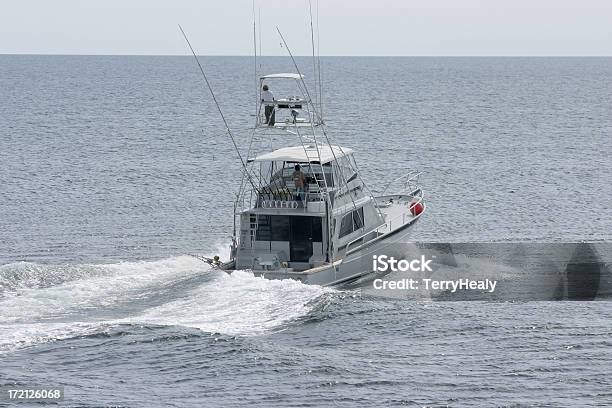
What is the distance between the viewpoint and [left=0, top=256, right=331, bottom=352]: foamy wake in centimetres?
3256

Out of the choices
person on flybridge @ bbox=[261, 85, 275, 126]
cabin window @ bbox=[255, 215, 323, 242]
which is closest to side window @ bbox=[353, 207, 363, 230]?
cabin window @ bbox=[255, 215, 323, 242]

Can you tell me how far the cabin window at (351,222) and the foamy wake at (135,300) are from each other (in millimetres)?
3816

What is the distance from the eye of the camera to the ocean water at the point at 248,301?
1145 inches

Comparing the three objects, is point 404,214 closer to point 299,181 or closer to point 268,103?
point 299,181

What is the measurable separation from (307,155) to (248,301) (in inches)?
295

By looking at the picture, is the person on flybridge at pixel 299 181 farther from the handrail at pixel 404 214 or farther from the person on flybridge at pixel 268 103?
the handrail at pixel 404 214

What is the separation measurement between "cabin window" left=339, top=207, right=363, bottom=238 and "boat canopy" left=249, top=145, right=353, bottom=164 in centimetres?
210

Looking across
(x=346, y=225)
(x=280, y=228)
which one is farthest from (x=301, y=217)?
(x=346, y=225)

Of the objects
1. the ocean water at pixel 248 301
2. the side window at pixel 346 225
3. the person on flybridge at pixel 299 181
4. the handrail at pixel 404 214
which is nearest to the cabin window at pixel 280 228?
the person on flybridge at pixel 299 181

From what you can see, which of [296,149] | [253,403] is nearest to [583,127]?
[296,149]

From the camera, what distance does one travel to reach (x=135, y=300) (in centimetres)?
3553

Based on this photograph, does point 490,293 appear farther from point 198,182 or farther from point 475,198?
point 198,182

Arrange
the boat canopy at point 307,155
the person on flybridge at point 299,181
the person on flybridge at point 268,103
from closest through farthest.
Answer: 1. the person on flybridge at point 268,103
2. the person on flybridge at point 299,181
3. the boat canopy at point 307,155

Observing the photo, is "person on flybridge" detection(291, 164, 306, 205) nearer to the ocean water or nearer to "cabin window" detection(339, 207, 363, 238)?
"cabin window" detection(339, 207, 363, 238)
